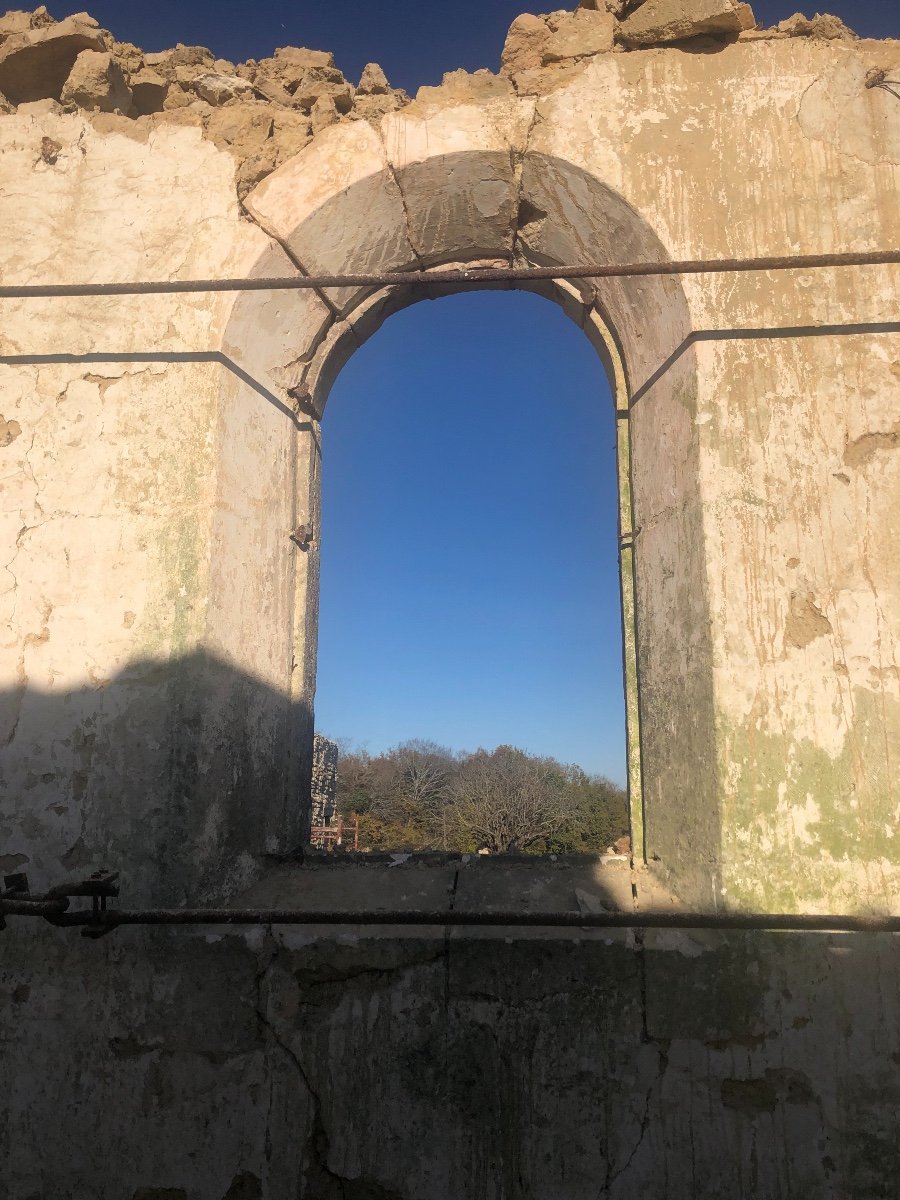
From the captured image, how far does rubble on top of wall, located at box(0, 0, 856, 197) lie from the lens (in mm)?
2719

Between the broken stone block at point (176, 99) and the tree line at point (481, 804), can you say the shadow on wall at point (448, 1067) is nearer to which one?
the broken stone block at point (176, 99)

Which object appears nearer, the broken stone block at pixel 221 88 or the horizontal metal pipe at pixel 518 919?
the horizontal metal pipe at pixel 518 919

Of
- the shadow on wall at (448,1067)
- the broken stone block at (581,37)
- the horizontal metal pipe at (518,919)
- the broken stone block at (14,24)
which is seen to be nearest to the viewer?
the horizontal metal pipe at (518,919)

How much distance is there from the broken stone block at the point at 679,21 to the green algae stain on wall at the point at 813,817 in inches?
91.3

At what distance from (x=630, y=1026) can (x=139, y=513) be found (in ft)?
6.96

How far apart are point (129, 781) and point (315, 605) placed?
3.41 feet

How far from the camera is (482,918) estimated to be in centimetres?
188

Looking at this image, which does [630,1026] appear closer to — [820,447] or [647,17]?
[820,447]

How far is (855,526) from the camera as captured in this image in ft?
7.60

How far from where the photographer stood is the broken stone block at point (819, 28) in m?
2.65

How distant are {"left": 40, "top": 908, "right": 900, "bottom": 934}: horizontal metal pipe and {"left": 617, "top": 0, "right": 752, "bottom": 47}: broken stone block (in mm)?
2877

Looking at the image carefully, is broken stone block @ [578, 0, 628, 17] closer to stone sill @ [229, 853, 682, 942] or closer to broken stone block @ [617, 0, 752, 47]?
broken stone block @ [617, 0, 752, 47]

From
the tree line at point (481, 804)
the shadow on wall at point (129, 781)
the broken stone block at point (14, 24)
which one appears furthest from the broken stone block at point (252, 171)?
the tree line at point (481, 804)

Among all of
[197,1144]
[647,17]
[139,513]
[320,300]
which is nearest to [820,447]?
[647,17]
